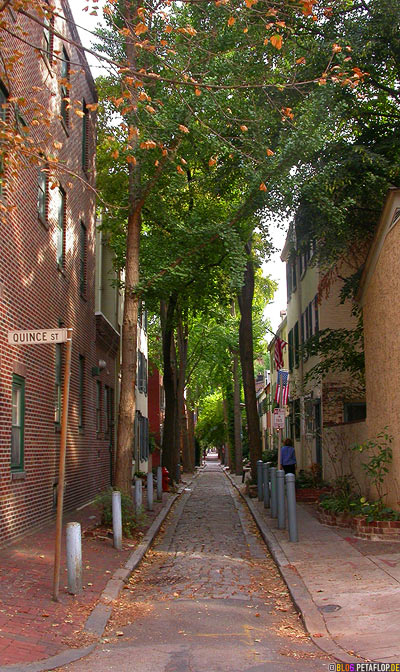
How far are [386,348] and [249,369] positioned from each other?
1038 centimetres

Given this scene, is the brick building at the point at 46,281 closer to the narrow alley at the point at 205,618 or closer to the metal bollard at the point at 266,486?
the narrow alley at the point at 205,618

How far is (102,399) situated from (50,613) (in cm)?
1504

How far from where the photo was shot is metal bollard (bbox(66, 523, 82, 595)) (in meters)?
7.87

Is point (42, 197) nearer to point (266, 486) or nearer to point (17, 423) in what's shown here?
point (17, 423)

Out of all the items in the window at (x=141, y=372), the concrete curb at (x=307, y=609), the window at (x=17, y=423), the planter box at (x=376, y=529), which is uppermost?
the window at (x=141, y=372)

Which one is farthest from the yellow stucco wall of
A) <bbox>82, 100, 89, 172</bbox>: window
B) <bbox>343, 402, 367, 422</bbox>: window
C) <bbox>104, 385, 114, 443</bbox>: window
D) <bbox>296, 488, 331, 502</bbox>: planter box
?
<bbox>104, 385, 114, 443</bbox>: window

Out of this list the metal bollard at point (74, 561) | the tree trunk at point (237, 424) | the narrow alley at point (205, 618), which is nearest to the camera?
the narrow alley at point (205, 618)

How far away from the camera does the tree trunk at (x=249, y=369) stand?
22516 mm

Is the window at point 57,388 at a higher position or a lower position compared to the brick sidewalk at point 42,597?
higher

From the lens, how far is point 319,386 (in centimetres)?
2156

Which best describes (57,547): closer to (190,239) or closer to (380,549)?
(380,549)

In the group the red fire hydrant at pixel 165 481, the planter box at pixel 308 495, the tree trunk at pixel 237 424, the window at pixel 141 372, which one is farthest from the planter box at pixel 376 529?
the tree trunk at pixel 237 424

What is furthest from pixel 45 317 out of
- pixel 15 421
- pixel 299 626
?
pixel 299 626

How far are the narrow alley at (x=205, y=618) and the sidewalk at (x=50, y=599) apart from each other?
0.19 meters
